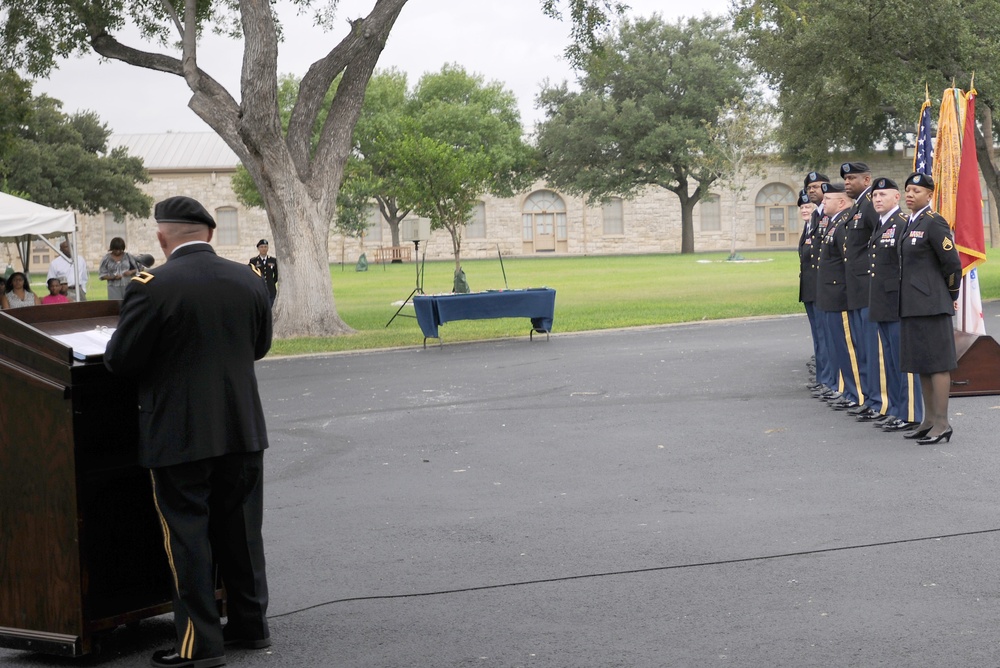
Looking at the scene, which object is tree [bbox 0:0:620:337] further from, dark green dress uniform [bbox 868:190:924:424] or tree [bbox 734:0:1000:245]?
dark green dress uniform [bbox 868:190:924:424]

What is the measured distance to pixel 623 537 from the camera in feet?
20.0

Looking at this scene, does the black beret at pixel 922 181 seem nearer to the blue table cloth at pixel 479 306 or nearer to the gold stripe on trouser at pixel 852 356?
the gold stripe on trouser at pixel 852 356

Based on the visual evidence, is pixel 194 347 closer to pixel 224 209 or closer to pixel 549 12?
pixel 549 12

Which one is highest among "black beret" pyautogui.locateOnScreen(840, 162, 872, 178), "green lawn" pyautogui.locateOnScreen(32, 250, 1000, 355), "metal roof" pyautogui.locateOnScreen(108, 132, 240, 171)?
"metal roof" pyautogui.locateOnScreen(108, 132, 240, 171)

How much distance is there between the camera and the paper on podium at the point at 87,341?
436 centimetres

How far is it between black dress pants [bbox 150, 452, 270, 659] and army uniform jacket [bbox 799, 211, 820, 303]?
804cm

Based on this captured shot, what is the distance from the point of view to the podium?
4.27 metres

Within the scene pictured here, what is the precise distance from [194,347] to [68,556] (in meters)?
0.91

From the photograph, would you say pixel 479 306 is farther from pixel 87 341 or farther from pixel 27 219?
pixel 87 341

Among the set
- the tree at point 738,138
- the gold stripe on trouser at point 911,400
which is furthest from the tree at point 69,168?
the gold stripe on trouser at point 911,400

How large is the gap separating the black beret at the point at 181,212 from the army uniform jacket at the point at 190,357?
0.35 ft

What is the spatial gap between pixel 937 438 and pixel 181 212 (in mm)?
6298

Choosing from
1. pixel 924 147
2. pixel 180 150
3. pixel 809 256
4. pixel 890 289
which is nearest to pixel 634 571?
pixel 890 289

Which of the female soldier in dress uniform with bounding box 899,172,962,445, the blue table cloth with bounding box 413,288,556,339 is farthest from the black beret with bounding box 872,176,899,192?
the blue table cloth with bounding box 413,288,556,339
